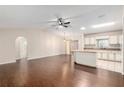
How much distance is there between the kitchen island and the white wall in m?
3.72

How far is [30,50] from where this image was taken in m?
8.55

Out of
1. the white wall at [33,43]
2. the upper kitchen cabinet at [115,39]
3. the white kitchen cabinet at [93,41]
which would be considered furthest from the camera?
the white kitchen cabinet at [93,41]

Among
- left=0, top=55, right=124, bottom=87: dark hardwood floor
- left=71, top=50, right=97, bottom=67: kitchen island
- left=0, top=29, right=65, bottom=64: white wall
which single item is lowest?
left=0, top=55, right=124, bottom=87: dark hardwood floor

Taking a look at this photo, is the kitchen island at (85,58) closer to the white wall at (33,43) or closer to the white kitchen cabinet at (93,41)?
the white kitchen cabinet at (93,41)

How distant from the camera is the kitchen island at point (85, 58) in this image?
5418mm

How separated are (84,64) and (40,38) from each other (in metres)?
4.81

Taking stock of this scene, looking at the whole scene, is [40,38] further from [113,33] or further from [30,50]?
[113,33]

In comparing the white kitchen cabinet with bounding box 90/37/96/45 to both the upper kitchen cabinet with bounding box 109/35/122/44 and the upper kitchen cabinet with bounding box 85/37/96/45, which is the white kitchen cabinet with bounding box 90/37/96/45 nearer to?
the upper kitchen cabinet with bounding box 85/37/96/45

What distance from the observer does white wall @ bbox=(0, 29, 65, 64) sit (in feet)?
21.6

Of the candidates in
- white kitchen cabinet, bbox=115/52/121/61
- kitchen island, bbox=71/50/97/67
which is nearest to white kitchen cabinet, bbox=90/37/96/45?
kitchen island, bbox=71/50/97/67

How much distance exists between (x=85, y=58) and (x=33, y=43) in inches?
176

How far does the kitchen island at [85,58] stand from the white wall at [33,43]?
3.72 meters

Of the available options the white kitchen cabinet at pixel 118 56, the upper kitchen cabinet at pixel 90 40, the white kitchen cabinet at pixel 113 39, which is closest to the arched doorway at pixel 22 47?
the upper kitchen cabinet at pixel 90 40
